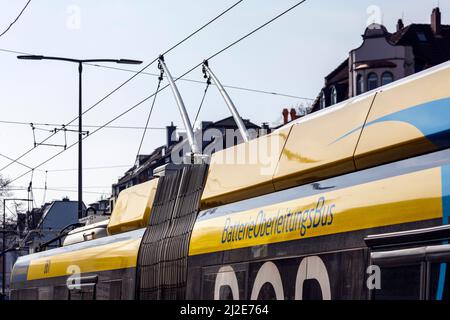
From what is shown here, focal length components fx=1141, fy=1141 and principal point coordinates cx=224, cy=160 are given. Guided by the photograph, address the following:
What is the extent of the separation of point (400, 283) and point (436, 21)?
206ft

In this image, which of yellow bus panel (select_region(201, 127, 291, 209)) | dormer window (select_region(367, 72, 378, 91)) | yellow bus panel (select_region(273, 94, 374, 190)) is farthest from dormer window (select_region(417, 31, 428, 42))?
yellow bus panel (select_region(273, 94, 374, 190))

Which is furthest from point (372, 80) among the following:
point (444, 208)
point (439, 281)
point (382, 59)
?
point (439, 281)

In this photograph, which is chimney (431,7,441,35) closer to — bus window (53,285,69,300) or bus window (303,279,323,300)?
bus window (53,285,69,300)

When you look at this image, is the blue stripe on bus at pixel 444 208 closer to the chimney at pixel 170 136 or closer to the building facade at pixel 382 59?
the building facade at pixel 382 59

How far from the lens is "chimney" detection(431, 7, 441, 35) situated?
6668cm

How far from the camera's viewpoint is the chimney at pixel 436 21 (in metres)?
66.7

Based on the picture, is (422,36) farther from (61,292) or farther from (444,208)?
(444,208)

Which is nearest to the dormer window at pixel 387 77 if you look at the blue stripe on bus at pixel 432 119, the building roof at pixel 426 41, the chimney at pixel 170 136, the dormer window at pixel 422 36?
the building roof at pixel 426 41

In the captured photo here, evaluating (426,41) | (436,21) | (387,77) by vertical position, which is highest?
(436,21)

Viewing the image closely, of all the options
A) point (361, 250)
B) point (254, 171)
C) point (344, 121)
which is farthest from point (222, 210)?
point (361, 250)

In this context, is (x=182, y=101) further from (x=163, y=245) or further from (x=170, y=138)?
(x=170, y=138)

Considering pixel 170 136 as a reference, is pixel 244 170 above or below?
below

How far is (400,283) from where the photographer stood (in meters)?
6.33

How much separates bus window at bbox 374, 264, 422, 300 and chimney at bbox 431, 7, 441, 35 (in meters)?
61.7
